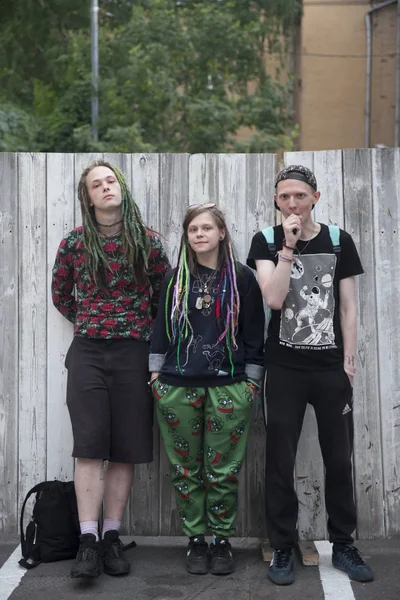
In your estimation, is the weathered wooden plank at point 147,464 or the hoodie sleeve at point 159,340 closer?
the hoodie sleeve at point 159,340

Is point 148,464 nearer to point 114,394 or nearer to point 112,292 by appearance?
point 114,394

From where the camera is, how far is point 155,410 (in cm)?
455

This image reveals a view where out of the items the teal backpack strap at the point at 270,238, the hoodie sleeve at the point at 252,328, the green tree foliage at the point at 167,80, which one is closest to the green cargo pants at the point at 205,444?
the hoodie sleeve at the point at 252,328

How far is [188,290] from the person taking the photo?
430 centimetres

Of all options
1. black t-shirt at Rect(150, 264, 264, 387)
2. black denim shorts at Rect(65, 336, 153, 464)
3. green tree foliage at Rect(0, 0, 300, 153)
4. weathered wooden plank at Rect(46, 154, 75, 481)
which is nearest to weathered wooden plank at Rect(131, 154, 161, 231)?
weathered wooden plank at Rect(46, 154, 75, 481)

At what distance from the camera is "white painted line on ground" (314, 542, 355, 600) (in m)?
3.97

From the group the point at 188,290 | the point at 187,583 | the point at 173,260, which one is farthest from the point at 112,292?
the point at 187,583

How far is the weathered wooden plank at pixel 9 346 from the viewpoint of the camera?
4793 mm

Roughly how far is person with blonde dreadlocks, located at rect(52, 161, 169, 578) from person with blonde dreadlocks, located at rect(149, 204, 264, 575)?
142 millimetres

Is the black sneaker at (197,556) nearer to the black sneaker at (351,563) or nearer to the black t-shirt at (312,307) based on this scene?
the black sneaker at (351,563)

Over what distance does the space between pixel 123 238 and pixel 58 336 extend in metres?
0.77

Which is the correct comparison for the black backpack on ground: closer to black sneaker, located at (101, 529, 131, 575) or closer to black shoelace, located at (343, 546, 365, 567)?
black sneaker, located at (101, 529, 131, 575)

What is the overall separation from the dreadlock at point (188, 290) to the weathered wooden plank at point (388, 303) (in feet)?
2.95

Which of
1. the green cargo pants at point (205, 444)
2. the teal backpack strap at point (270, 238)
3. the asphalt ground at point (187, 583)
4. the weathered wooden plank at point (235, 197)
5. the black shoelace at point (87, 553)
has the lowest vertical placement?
the asphalt ground at point (187, 583)
